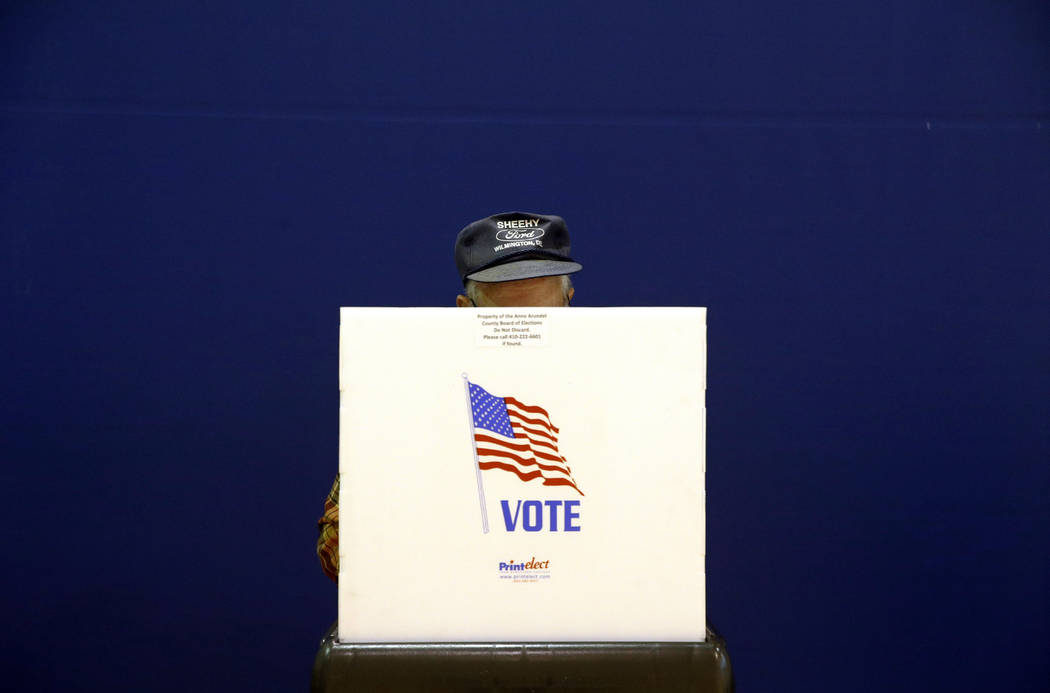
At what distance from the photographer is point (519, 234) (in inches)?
43.9

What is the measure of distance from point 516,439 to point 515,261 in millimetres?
451

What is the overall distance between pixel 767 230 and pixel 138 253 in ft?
4.44

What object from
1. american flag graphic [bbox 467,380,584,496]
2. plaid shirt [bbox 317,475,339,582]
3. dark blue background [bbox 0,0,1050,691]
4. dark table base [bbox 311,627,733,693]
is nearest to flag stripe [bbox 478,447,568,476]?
american flag graphic [bbox 467,380,584,496]

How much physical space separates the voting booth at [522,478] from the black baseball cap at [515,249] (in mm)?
383

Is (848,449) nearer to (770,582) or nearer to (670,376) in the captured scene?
(770,582)

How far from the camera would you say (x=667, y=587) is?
2.26 feet

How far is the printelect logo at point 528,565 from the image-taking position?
689 millimetres

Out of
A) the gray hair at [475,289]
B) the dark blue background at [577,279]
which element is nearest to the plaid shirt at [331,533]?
the gray hair at [475,289]

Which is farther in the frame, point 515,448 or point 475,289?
point 475,289

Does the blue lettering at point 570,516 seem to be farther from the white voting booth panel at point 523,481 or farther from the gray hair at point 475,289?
the gray hair at point 475,289

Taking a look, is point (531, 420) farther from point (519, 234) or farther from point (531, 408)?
point (519, 234)

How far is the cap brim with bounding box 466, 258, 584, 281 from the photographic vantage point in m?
1.07

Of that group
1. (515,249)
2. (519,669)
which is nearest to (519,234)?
(515,249)

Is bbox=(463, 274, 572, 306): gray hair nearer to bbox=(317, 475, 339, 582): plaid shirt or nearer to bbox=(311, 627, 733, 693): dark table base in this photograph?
bbox=(317, 475, 339, 582): plaid shirt
